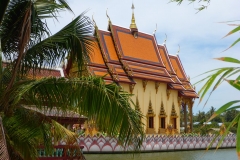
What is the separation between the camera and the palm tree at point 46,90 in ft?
13.5

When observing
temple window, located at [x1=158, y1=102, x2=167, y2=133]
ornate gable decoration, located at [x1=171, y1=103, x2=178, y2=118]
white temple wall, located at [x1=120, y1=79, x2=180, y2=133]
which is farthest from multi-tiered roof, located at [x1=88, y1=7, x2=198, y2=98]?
temple window, located at [x1=158, y1=102, x2=167, y2=133]

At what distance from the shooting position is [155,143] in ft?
52.5

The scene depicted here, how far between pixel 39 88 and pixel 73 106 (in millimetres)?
445

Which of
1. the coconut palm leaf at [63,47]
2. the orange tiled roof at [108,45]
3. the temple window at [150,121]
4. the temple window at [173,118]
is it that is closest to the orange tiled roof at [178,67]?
the temple window at [173,118]

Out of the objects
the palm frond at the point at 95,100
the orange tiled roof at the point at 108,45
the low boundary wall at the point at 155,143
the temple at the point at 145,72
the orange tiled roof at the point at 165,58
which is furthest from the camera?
the orange tiled roof at the point at 165,58

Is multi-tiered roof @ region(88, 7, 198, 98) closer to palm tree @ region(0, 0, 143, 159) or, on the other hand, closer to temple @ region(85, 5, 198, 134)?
temple @ region(85, 5, 198, 134)

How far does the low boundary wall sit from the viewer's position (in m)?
14.0

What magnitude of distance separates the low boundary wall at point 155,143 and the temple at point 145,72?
297 centimetres

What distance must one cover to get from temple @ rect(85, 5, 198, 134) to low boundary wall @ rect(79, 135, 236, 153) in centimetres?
297

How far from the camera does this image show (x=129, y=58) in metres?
20.8

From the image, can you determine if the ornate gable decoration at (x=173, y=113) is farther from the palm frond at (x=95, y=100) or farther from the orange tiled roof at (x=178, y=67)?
the palm frond at (x=95, y=100)

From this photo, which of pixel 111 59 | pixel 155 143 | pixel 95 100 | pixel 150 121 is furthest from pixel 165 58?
pixel 95 100

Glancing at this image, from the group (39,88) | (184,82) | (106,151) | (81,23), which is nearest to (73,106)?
(39,88)

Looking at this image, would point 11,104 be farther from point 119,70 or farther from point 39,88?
point 119,70
